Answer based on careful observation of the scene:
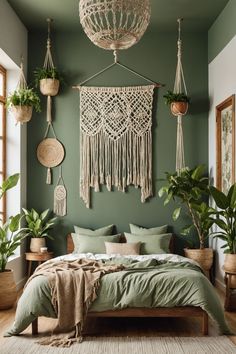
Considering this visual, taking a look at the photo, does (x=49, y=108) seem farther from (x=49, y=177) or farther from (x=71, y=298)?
(x=71, y=298)

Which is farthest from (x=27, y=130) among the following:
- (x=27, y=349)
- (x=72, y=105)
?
(x=27, y=349)

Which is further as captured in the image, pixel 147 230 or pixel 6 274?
pixel 147 230

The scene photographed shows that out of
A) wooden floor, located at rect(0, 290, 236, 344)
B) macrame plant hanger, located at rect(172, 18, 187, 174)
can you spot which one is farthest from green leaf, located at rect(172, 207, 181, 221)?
wooden floor, located at rect(0, 290, 236, 344)

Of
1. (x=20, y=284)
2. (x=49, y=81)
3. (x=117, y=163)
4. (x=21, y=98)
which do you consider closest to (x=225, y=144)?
(x=117, y=163)

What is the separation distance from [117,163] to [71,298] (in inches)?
117

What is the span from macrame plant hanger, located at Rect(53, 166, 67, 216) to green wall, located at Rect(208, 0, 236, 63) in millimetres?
2721

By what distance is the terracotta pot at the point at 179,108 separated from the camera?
7.23 m

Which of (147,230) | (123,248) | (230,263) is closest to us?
(230,263)

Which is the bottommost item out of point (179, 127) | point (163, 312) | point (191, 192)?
point (163, 312)

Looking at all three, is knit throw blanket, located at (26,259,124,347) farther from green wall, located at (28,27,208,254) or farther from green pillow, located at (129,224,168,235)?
green wall, located at (28,27,208,254)

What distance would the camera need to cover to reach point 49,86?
7324mm

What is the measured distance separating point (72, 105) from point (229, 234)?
310 centimetres

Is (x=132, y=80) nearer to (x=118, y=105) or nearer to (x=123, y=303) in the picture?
(x=118, y=105)

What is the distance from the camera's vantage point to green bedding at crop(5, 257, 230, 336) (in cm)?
477
